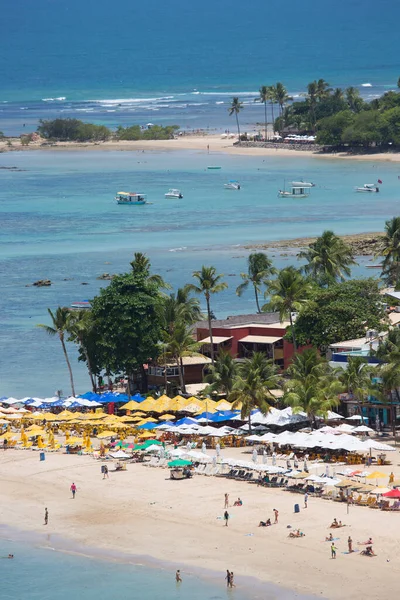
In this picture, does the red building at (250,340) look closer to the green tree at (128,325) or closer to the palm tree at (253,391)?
the green tree at (128,325)

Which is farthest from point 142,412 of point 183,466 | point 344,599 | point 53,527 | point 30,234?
point 30,234

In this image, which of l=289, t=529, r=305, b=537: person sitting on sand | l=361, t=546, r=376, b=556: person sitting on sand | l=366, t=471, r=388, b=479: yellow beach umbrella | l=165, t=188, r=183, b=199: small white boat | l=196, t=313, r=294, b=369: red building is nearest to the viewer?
l=361, t=546, r=376, b=556: person sitting on sand

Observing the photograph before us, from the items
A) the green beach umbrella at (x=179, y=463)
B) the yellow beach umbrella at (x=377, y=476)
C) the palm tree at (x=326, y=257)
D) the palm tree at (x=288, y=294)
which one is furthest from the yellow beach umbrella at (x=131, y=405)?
the palm tree at (x=326, y=257)

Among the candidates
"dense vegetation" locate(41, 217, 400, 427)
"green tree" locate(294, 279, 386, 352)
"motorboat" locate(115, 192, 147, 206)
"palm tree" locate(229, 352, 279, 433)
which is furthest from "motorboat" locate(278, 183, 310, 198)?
"palm tree" locate(229, 352, 279, 433)

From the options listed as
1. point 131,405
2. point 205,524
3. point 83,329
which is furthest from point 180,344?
point 205,524

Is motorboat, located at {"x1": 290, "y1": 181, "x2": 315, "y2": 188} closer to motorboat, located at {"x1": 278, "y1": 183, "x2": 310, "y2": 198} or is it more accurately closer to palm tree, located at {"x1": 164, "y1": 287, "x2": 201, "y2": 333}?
motorboat, located at {"x1": 278, "y1": 183, "x2": 310, "y2": 198}
